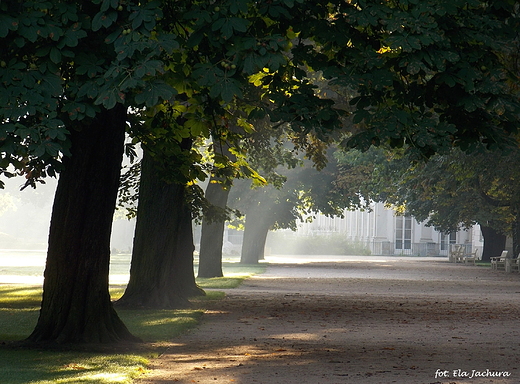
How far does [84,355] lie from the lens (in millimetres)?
9297

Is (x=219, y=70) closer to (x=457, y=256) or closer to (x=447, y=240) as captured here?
(x=457, y=256)

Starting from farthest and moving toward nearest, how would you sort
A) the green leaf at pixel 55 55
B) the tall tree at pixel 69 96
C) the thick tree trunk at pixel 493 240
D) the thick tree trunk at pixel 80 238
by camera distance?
the thick tree trunk at pixel 493 240 → the thick tree trunk at pixel 80 238 → the green leaf at pixel 55 55 → the tall tree at pixel 69 96

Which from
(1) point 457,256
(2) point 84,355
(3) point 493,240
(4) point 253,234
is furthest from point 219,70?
(1) point 457,256

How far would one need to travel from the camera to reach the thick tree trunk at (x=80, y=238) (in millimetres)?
10211

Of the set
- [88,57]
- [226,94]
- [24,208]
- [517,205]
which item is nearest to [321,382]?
[226,94]

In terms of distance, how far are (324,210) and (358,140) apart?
4041 centimetres

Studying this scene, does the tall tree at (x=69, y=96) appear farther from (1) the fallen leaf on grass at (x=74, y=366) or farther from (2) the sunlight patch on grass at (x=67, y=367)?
(1) the fallen leaf on grass at (x=74, y=366)

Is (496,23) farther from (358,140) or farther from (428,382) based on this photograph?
(428,382)

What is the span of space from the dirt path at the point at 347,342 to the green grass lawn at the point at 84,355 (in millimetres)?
280

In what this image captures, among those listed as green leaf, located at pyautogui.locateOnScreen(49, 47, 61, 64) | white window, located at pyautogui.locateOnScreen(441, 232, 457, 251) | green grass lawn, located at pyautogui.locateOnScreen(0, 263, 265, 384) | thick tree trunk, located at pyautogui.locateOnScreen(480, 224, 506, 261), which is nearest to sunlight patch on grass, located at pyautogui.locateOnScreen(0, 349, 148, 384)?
green grass lawn, located at pyautogui.locateOnScreen(0, 263, 265, 384)

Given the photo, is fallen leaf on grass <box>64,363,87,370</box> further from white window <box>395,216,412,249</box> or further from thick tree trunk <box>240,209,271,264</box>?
white window <box>395,216,412,249</box>

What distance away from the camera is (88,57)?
24.0 ft

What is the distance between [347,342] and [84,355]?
3.84 metres

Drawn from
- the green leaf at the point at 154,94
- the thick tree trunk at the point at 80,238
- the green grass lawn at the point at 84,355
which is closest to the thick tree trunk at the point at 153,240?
the green grass lawn at the point at 84,355
